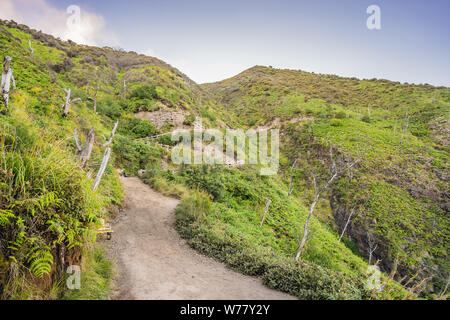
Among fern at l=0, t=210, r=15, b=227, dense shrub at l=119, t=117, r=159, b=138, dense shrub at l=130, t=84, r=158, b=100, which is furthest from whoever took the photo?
dense shrub at l=130, t=84, r=158, b=100

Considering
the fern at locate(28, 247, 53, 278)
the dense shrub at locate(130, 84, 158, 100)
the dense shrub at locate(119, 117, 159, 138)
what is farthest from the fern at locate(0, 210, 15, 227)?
the dense shrub at locate(130, 84, 158, 100)

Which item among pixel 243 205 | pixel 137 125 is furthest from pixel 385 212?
pixel 137 125

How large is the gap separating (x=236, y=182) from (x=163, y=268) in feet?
35.0

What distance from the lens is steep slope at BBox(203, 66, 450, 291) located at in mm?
17969

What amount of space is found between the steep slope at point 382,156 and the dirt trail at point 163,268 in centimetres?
1905

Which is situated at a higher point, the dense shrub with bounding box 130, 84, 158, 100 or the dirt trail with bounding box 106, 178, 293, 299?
the dense shrub with bounding box 130, 84, 158, 100

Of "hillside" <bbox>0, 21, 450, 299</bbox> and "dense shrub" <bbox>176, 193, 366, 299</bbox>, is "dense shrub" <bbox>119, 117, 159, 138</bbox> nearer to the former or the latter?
"hillside" <bbox>0, 21, 450, 299</bbox>

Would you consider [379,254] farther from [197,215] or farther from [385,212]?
[197,215]

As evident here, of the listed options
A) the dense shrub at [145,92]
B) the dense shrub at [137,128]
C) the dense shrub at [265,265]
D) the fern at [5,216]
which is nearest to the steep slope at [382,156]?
the dense shrub at [265,265]

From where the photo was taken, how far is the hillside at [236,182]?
3.19 meters

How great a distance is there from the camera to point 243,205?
1420 centimetres

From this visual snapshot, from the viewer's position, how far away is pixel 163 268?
5.73m

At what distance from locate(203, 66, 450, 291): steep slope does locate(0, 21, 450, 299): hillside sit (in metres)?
0.15

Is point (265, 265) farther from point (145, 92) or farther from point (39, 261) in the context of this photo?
point (145, 92)
